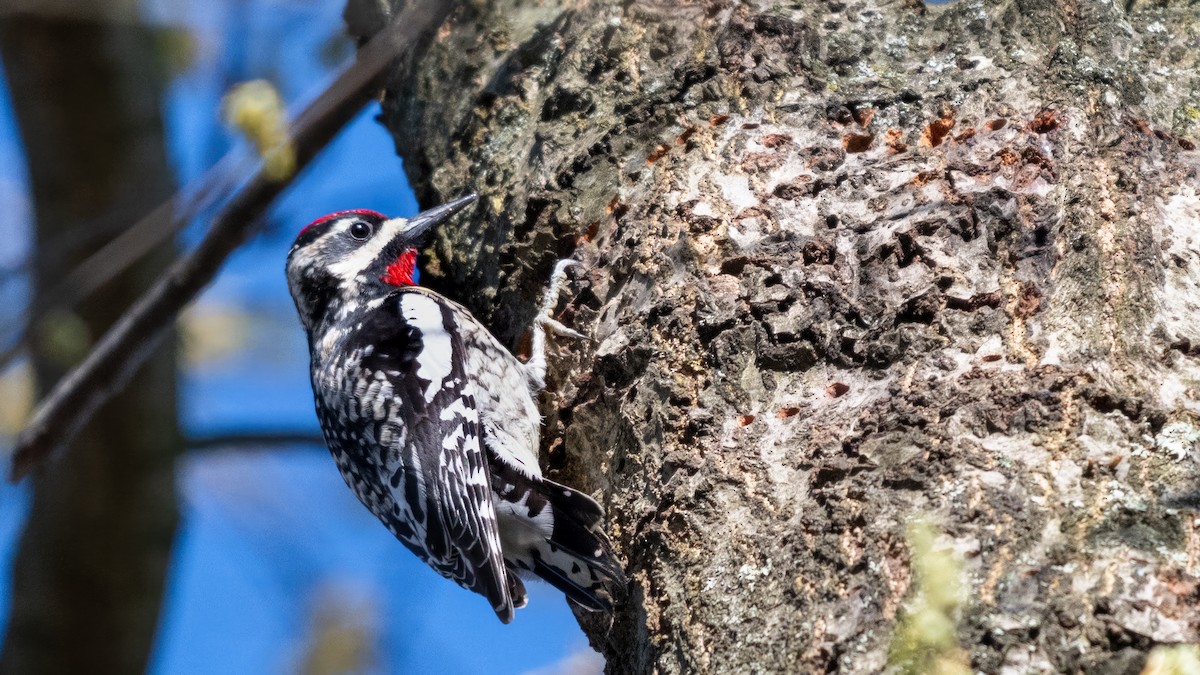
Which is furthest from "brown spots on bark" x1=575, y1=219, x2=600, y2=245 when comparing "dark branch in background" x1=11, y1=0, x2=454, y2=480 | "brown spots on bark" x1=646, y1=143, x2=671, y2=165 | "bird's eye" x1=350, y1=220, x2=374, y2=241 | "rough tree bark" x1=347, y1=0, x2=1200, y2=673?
"bird's eye" x1=350, y1=220, x2=374, y2=241

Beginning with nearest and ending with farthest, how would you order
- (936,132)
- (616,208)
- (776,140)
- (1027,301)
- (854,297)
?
(1027,301)
(854,297)
(936,132)
(776,140)
(616,208)

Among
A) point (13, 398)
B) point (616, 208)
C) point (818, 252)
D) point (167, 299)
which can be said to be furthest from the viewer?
point (13, 398)

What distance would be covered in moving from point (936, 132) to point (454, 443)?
1.64 m

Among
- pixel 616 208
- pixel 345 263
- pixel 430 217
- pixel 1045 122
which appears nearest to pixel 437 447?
pixel 430 217

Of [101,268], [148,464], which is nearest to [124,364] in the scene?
[101,268]

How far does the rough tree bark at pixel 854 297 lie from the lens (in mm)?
1938

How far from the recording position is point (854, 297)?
8.27 feet

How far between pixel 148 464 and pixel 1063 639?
11.8 feet

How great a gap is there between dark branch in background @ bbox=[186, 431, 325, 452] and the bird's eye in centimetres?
78

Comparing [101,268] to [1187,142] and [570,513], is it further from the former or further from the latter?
[1187,142]

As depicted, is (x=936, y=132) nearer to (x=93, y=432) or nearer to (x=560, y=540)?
(x=560, y=540)

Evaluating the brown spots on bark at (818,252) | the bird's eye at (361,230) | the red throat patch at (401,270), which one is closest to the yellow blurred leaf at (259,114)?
the red throat patch at (401,270)

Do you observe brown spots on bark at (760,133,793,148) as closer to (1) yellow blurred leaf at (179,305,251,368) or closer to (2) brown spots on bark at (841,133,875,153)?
(2) brown spots on bark at (841,133,875,153)

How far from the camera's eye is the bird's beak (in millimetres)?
3396
